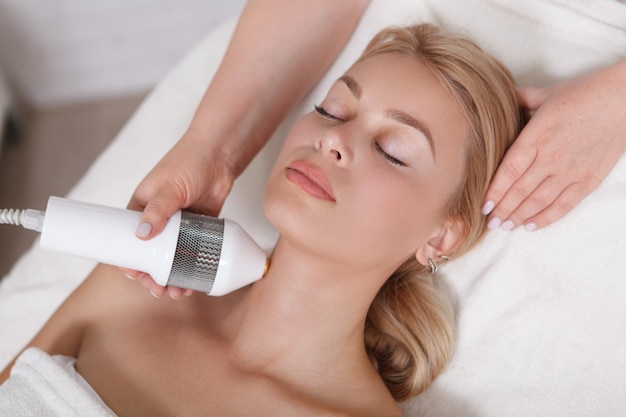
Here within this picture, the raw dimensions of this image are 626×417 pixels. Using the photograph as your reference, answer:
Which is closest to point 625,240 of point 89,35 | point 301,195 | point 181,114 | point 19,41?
point 301,195

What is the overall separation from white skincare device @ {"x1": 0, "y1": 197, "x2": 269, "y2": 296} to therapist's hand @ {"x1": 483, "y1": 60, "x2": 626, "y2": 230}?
491 millimetres

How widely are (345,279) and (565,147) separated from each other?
0.47 meters

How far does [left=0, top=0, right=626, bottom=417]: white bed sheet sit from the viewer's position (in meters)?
1.41

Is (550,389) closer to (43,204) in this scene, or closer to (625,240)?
A: (625,240)

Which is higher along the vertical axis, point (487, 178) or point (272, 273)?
point (487, 178)

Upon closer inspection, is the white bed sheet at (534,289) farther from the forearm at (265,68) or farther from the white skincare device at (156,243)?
the white skincare device at (156,243)

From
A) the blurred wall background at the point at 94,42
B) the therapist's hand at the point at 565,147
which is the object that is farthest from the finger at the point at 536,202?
the blurred wall background at the point at 94,42

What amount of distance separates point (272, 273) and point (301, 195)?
0.22 m

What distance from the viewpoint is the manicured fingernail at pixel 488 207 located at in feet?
4.49

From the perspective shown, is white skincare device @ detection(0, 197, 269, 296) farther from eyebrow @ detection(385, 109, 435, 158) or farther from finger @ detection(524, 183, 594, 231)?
finger @ detection(524, 183, 594, 231)

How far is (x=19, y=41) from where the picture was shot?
2.46m

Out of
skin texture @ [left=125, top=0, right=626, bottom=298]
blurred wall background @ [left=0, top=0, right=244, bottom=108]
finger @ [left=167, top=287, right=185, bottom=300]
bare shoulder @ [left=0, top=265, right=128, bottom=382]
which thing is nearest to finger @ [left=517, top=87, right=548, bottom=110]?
skin texture @ [left=125, top=0, right=626, bottom=298]

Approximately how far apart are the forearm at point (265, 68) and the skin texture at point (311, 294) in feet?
0.99

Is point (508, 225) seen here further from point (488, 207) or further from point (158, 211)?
point (158, 211)
